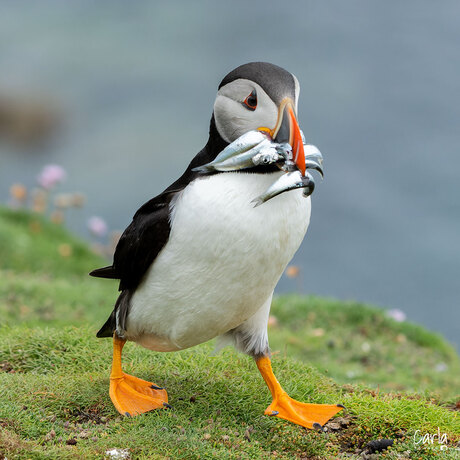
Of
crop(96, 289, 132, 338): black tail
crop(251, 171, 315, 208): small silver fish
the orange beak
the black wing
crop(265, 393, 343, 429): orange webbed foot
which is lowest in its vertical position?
crop(265, 393, 343, 429): orange webbed foot

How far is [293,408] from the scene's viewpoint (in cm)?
446

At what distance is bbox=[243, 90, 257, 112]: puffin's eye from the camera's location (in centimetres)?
371

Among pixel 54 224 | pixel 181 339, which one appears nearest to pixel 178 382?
pixel 181 339

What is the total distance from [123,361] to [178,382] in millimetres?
703

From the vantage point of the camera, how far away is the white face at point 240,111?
3671mm

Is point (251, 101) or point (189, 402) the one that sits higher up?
point (251, 101)

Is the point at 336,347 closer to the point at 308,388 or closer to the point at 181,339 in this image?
the point at 308,388

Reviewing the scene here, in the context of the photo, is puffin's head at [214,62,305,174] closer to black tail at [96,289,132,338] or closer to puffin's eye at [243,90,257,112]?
puffin's eye at [243,90,257,112]

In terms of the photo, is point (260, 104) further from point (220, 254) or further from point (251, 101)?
point (220, 254)

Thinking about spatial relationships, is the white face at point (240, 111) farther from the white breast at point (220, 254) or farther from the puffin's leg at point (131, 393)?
the puffin's leg at point (131, 393)

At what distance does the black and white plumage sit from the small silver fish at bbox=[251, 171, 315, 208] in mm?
176

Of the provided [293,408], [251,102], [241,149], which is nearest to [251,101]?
[251,102]

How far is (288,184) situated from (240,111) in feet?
1.56

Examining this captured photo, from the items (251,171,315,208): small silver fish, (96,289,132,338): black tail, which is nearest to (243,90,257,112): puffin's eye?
(251,171,315,208): small silver fish
